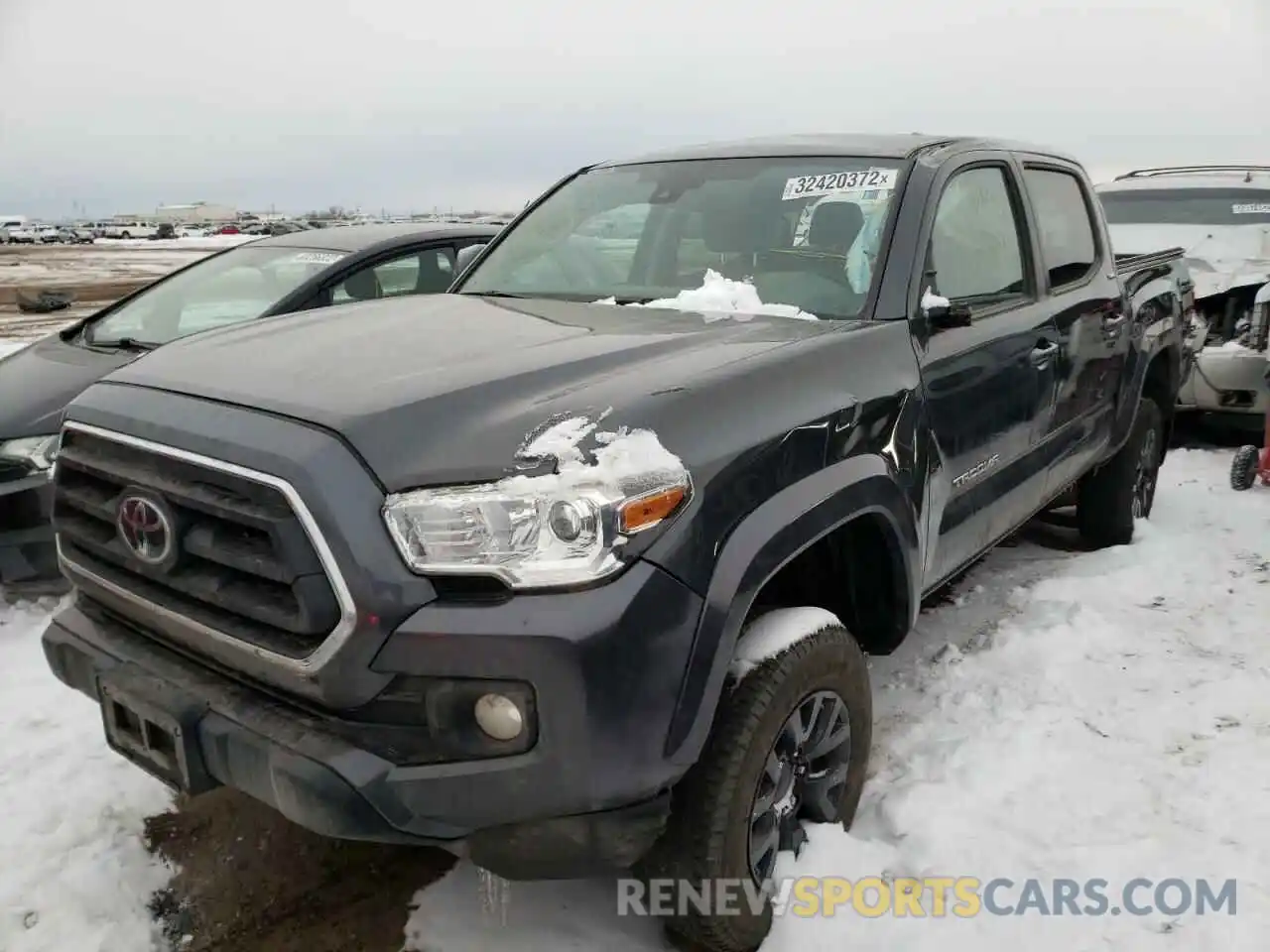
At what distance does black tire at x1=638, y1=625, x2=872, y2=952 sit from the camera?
2.10 m

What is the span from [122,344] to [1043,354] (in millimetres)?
4226

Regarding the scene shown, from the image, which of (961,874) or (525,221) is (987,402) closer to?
(961,874)

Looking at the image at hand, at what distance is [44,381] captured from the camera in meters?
4.50

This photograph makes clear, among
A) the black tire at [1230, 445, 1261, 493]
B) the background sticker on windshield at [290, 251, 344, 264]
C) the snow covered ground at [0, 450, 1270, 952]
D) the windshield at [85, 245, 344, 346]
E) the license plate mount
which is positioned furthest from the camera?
the black tire at [1230, 445, 1261, 493]

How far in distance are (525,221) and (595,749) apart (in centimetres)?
253

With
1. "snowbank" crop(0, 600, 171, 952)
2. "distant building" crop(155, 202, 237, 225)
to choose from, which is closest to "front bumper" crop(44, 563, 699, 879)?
"snowbank" crop(0, 600, 171, 952)

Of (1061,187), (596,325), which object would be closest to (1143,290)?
(1061,187)

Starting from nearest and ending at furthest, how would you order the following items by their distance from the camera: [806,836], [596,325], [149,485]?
1. [149,485]
2. [806,836]
3. [596,325]

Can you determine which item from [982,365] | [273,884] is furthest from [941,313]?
[273,884]

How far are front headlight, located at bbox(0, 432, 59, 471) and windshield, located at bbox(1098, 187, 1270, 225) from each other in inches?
295

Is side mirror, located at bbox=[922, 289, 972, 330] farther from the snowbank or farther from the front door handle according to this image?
the snowbank

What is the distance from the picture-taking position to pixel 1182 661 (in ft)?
12.1

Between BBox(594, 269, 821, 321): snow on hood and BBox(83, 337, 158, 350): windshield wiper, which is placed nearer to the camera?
BBox(594, 269, 821, 321): snow on hood

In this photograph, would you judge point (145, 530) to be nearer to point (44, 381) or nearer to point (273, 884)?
point (273, 884)
